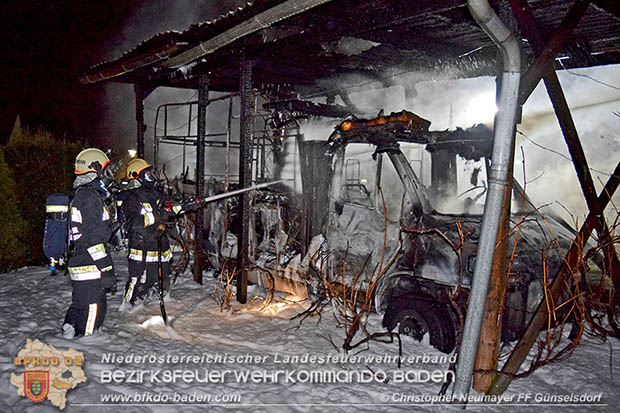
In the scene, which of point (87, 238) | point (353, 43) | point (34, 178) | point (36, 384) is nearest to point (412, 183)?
point (353, 43)

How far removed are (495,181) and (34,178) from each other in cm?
895

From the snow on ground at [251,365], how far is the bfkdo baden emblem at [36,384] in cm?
8

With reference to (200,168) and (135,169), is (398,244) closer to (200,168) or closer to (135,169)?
(135,169)

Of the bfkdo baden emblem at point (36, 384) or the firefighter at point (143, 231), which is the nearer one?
the bfkdo baden emblem at point (36, 384)

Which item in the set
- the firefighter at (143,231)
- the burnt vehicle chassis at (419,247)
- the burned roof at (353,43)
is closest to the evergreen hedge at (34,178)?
the burned roof at (353,43)

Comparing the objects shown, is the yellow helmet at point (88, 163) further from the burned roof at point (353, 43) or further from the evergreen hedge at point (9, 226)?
the evergreen hedge at point (9, 226)

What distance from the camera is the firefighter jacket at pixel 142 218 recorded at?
5922 millimetres

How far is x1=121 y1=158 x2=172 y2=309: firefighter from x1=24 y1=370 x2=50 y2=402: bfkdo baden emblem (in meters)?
2.35

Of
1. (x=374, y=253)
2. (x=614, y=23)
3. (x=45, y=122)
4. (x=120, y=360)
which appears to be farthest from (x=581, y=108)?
(x=45, y=122)

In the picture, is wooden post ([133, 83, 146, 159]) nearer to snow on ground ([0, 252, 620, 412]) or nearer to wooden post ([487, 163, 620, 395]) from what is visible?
snow on ground ([0, 252, 620, 412])

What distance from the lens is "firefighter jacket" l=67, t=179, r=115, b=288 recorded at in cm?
466

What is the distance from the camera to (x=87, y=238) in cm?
469

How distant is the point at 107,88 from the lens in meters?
24.0

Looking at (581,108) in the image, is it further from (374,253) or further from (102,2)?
(102,2)
